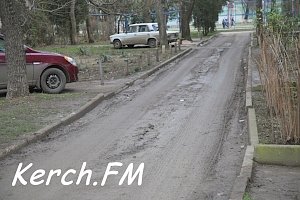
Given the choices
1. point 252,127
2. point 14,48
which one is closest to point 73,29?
point 14,48

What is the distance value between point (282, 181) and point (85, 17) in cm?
3932

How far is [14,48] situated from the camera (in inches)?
492

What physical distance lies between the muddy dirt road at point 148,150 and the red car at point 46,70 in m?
1.74

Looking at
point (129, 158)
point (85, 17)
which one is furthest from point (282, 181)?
point (85, 17)

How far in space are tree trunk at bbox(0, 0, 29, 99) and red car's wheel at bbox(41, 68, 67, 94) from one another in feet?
3.68

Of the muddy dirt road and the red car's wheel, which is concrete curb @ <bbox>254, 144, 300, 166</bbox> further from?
the red car's wheel

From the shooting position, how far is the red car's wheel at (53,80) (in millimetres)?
13836

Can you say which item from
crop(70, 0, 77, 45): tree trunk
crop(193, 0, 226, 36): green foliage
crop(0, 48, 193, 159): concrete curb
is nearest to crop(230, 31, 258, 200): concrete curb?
crop(0, 48, 193, 159): concrete curb

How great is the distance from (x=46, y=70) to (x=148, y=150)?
7.03 meters

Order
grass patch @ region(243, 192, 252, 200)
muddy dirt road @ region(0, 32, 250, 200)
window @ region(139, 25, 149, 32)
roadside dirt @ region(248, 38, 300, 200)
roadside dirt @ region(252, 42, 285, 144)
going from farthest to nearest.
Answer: window @ region(139, 25, 149, 32) < roadside dirt @ region(252, 42, 285, 144) < muddy dirt road @ region(0, 32, 250, 200) < roadside dirt @ region(248, 38, 300, 200) < grass patch @ region(243, 192, 252, 200)

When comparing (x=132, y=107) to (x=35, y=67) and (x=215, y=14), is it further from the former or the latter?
(x=215, y=14)

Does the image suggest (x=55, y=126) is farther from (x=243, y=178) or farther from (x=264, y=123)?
(x=243, y=178)

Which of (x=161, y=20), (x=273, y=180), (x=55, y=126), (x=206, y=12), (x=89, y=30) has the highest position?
(x=206, y=12)

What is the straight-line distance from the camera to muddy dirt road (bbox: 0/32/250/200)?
5.66 metres
